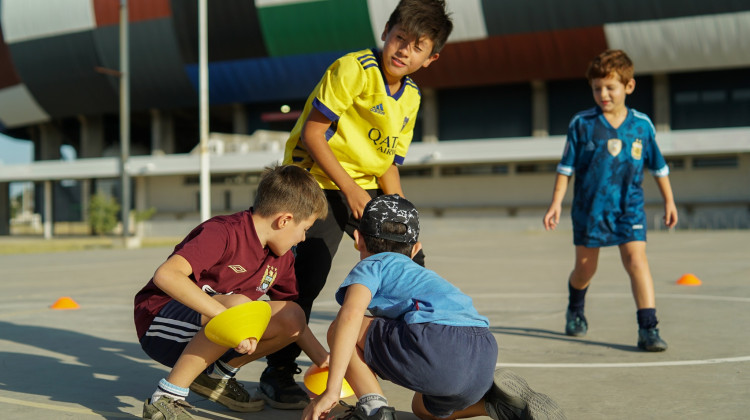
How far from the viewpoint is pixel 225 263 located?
3221 millimetres

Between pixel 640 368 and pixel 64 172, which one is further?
pixel 64 172

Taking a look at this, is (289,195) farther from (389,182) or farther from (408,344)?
(389,182)

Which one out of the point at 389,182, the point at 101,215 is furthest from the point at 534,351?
the point at 101,215

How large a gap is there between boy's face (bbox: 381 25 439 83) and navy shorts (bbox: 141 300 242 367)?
1.63 metres

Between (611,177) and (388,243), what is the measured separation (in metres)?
2.77

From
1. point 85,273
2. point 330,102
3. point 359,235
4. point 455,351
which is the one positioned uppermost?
point 330,102

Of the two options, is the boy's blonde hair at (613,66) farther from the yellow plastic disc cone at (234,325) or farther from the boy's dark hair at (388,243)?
the yellow plastic disc cone at (234,325)

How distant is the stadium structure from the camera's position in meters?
34.5

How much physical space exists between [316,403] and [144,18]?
42.5 metres

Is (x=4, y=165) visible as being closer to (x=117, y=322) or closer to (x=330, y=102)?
(x=117, y=322)

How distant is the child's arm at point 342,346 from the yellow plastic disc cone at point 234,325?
12.3 inches

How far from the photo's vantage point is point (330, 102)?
12.6ft

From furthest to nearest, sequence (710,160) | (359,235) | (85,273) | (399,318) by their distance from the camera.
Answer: (710,160), (85,273), (359,235), (399,318)

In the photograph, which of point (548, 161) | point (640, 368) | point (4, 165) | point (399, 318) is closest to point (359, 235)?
point (399, 318)
